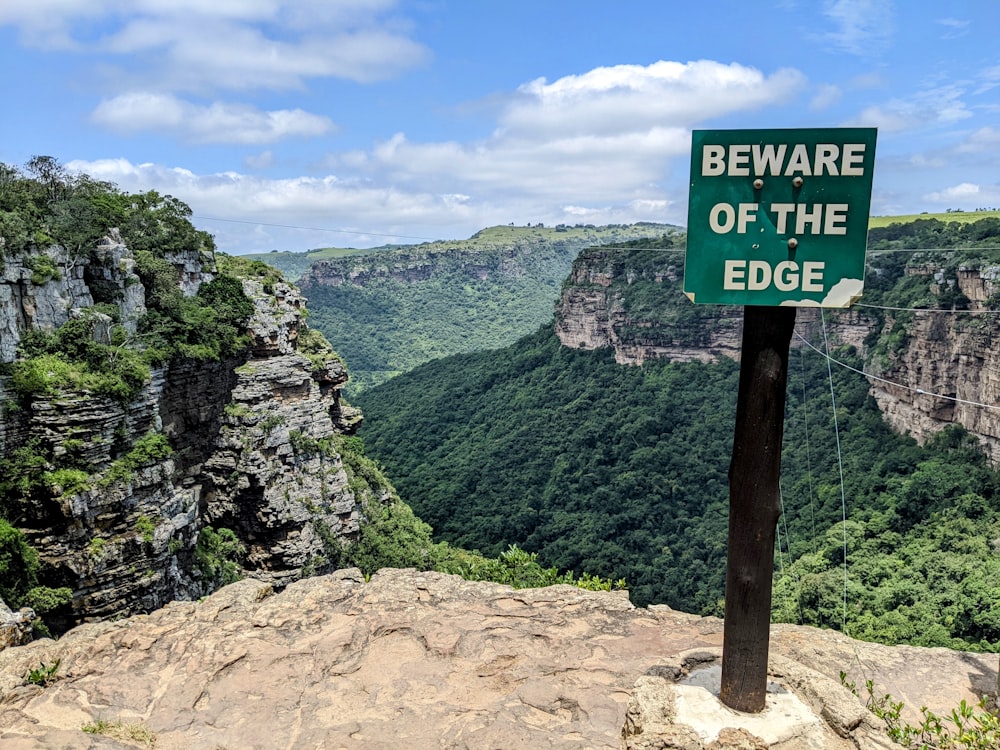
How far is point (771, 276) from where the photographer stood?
14.5ft

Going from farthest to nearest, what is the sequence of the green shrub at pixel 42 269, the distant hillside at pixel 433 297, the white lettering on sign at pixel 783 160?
the distant hillside at pixel 433 297
the green shrub at pixel 42 269
the white lettering on sign at pixel 783 160

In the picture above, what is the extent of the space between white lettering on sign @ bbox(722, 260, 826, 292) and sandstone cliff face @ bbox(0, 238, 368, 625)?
1867 cm

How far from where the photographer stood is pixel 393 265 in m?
138

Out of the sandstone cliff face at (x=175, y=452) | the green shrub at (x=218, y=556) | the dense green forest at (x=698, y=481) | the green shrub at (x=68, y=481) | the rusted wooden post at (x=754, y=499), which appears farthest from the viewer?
the dense green forest at (x=698, y=481)

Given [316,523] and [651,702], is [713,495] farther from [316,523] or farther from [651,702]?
[651,702]

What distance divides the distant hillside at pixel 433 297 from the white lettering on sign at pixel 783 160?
371 ft

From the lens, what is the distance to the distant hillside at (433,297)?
123 meters

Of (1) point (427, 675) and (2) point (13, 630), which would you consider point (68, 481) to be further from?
(1) point (427, 675)

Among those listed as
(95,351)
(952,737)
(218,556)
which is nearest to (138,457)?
(95,351)

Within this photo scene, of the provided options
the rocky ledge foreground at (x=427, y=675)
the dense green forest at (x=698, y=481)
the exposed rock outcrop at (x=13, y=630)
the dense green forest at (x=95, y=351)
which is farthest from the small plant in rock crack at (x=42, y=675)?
the dense green forest at (x=698, y=481)

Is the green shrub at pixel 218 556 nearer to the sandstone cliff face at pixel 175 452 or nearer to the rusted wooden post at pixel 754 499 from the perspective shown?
the sandstone cliff face at pixel 175 452

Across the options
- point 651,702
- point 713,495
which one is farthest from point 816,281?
point 713,495

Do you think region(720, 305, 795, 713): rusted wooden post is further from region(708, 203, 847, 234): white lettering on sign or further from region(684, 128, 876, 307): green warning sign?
region(708, 203, 847, 234): white lettering on sign

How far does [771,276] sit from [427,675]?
7.06m
